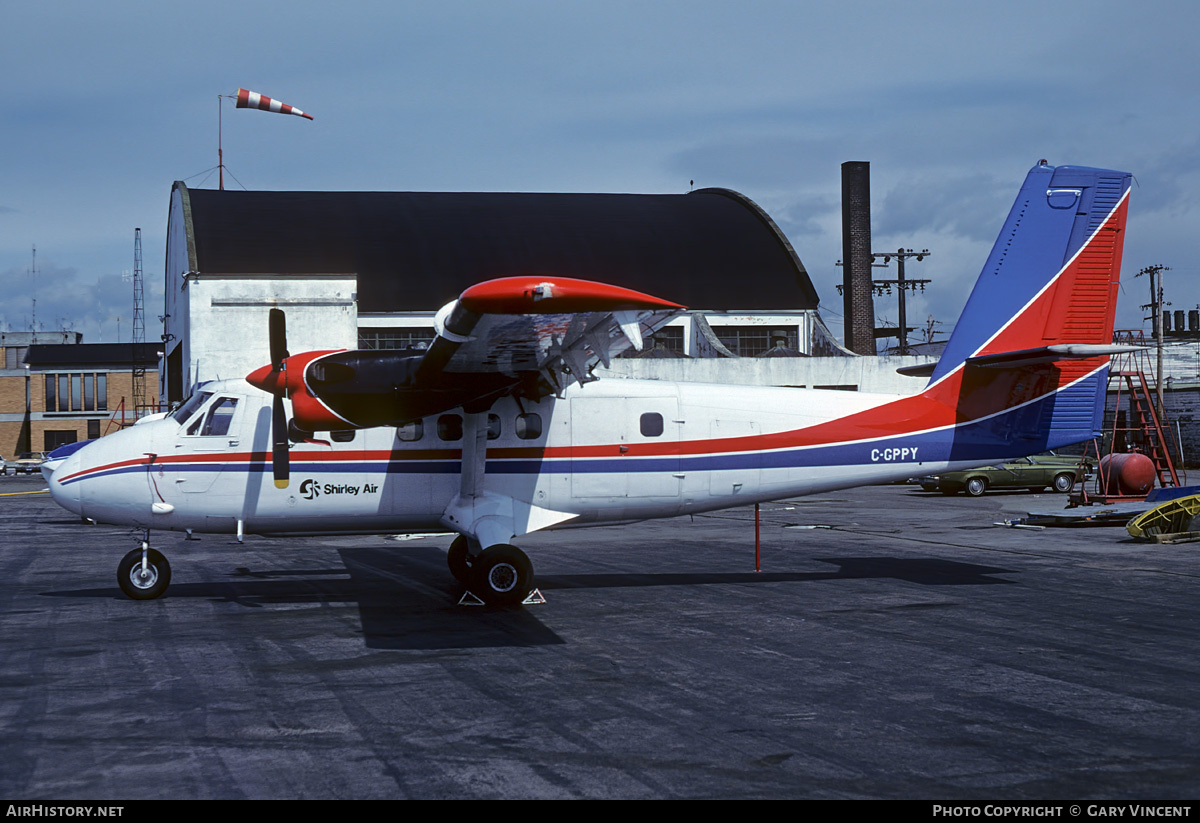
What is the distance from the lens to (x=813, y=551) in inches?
843

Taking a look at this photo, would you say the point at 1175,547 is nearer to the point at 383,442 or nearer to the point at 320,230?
the point at 383,442

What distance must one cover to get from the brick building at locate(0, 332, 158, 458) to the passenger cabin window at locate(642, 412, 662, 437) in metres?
87.9

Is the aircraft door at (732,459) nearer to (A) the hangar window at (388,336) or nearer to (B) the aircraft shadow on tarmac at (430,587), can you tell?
(B) the aircraft shadow on tarmac at (430,587)

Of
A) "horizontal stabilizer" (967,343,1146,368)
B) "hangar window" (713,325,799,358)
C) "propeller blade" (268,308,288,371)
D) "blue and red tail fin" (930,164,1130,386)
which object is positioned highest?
"hangar window" (713,325,799,358)

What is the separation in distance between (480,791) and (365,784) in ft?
2.77

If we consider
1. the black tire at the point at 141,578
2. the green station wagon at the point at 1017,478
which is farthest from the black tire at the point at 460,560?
the green station wagon at the point at 1017,478

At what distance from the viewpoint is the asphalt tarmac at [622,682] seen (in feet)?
24.2

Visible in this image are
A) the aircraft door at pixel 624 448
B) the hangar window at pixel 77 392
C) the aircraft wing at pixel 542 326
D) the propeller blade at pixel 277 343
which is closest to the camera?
the aircraft wing at pixel 542 326

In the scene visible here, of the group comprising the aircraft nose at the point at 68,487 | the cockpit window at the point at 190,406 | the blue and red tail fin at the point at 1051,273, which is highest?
the blue and red tail fin at the point at 1051,273

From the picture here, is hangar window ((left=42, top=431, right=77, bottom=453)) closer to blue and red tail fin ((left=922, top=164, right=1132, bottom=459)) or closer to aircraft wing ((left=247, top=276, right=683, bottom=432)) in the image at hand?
aircraft wing ((left=247, top=276, right=683, bottom=432))

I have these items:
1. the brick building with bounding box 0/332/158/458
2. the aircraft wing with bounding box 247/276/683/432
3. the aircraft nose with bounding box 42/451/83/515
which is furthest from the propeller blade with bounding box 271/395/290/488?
the brick building with bounding box 0/332/158/458

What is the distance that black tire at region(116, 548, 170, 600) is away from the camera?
15.5 metres

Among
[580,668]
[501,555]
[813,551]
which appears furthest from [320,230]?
[580,668]

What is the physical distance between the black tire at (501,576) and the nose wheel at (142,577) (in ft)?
16.2
